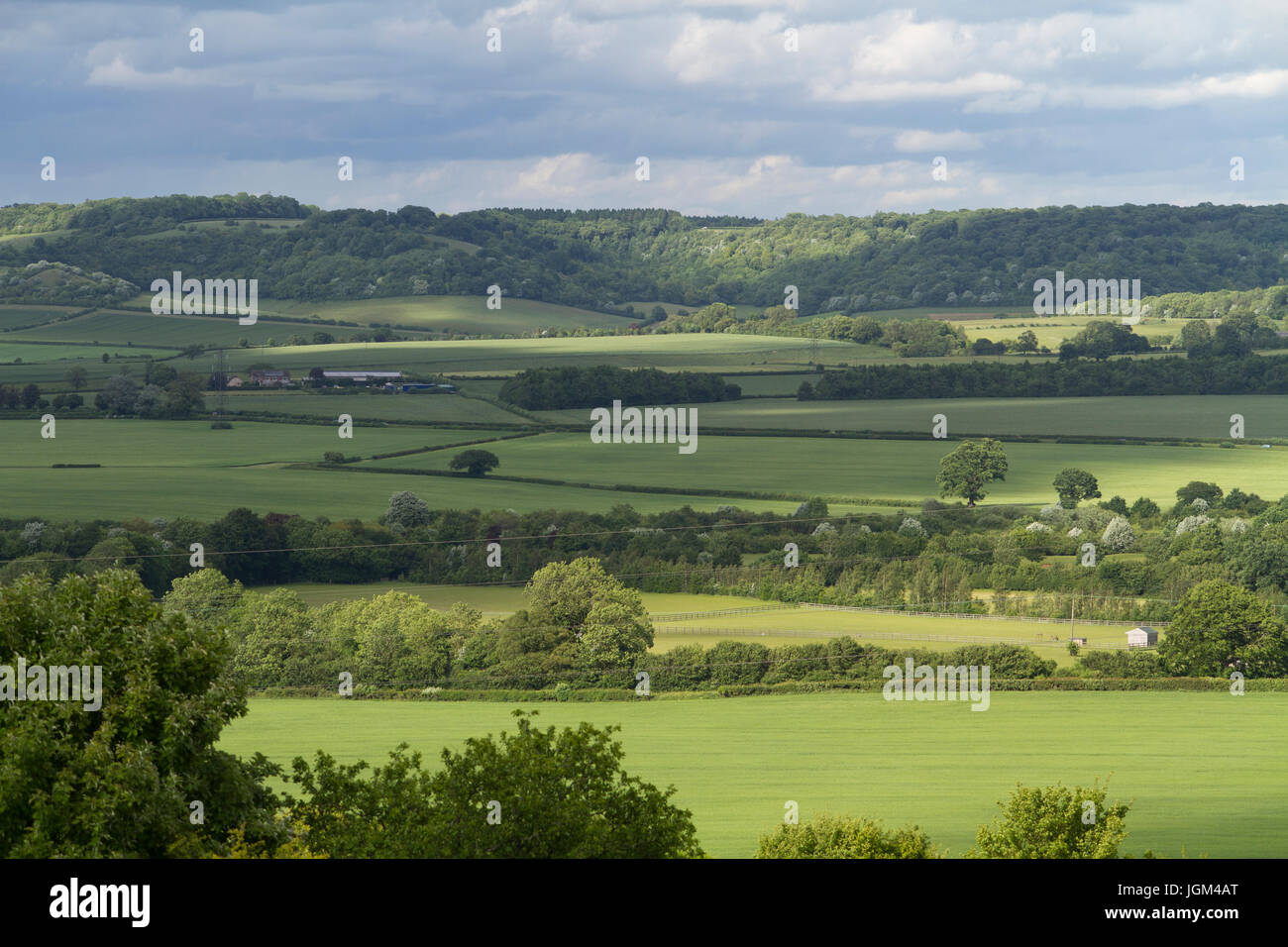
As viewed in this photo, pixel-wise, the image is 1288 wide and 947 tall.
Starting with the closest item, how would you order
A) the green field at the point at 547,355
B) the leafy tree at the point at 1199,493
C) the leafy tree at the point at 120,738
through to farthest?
the leafy tree at the point at 120,738
the leafy tree at the point at 1199,493
the green field at the point at 547,355

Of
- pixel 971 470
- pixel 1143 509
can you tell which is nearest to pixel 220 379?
pixel 971 470

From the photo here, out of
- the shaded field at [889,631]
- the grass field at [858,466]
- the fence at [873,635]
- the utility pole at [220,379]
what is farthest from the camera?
the utility pole at [220,379]

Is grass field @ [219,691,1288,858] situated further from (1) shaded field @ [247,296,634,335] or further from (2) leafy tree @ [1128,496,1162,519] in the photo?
(1) shaded field @ [247,296,634,335]

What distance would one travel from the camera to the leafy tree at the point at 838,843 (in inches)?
794

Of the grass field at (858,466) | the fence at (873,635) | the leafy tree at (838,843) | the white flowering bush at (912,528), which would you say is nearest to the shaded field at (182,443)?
the grass field at (858,466)

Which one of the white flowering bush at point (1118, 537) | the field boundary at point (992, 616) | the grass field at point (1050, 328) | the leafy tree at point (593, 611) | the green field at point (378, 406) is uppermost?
the grass field at point (1050, 328)

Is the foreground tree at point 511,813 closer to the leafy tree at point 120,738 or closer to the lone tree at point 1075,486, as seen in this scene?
the leafy tree at point 120,738

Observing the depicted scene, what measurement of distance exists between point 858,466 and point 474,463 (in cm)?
2461

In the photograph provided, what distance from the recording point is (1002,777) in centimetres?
4309

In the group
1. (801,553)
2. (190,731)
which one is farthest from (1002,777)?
(190,731)

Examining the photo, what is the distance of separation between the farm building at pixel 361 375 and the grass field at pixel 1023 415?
1563 cm

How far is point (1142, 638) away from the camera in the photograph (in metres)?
56.7

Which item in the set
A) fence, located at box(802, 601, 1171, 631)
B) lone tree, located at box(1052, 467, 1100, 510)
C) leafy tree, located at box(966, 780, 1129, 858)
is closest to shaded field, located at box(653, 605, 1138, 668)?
fence, located at box(802, 601, 1171, 631)
